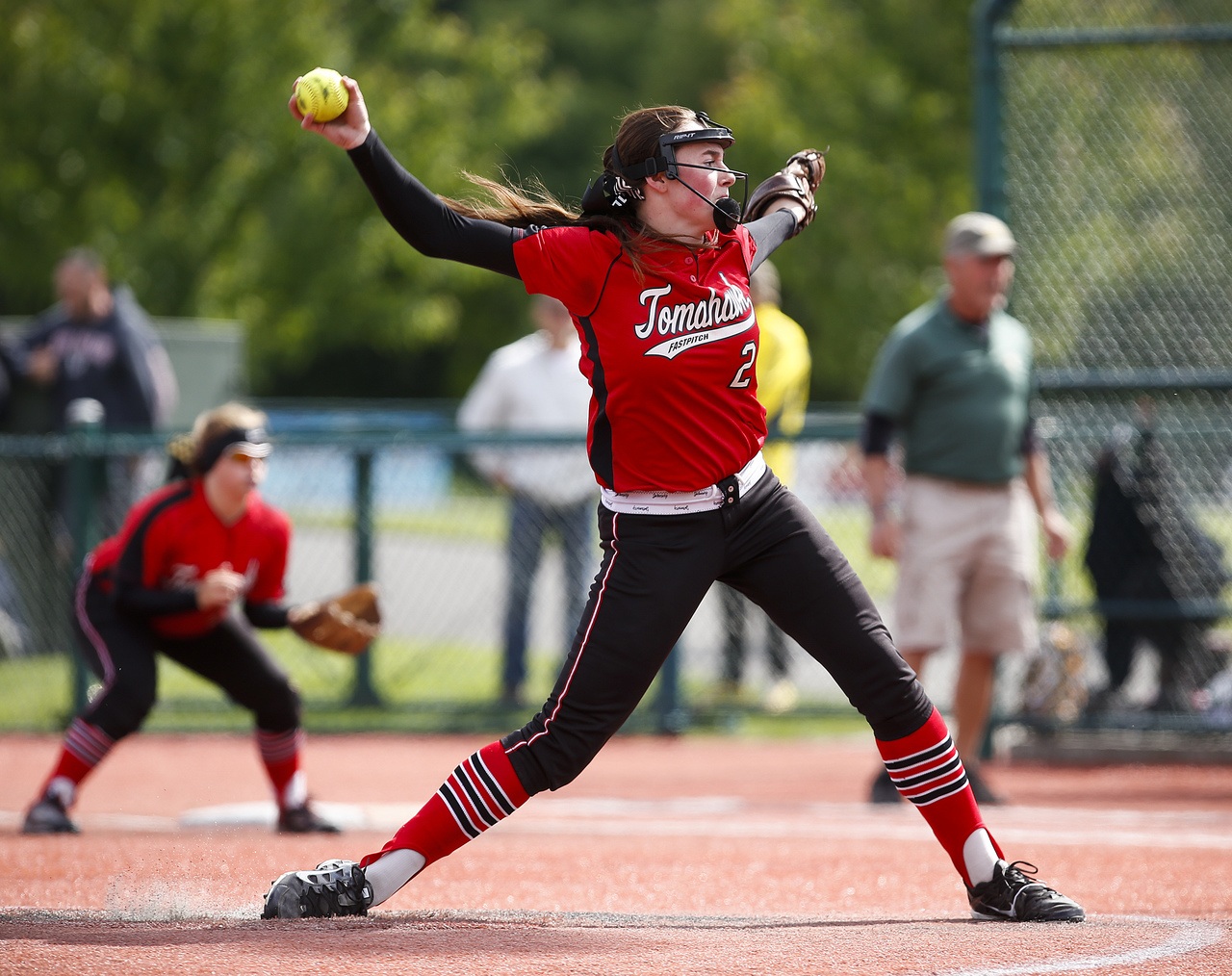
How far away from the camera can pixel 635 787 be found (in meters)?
8.30

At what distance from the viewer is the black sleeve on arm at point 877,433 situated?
7.42 m

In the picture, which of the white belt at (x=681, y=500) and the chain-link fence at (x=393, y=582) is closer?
the white belt at (x=681, y=500)

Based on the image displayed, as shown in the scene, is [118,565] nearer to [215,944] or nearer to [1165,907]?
[215,944]

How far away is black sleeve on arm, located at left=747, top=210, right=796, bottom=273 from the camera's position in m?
4.66

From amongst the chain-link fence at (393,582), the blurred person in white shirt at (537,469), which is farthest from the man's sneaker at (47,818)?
the blurred person in white shirt at (537,469)

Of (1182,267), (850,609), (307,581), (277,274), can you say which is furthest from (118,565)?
(277,274)

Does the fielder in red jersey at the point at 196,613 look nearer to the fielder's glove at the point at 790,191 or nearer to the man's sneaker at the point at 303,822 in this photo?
the man's sneaker at the point at 303,822

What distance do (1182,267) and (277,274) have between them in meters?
15.9

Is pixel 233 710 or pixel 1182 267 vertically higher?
pixel 1182 267

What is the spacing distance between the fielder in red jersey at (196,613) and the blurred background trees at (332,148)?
804 centimetres

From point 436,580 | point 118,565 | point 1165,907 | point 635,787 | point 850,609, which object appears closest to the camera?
point 850,609

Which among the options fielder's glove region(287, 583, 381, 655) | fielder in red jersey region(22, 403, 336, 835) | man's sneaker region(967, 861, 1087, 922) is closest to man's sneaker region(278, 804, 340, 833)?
fielder in red jersey region(22, 403, 336, 835)

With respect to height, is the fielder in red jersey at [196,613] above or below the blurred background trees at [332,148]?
below

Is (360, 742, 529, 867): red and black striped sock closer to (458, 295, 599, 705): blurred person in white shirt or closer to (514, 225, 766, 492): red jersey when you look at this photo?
(514, 225, 766, 492): red jersey
